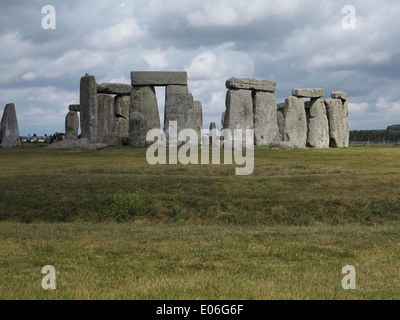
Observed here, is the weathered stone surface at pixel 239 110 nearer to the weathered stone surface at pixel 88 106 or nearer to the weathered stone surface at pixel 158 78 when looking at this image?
the weathered stone surface at pixel 158 78

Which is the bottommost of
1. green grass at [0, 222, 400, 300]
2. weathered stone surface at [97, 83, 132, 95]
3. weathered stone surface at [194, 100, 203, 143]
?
green grass at [0, 222, 400, 300]

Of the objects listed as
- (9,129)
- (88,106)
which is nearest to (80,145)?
(88,106)

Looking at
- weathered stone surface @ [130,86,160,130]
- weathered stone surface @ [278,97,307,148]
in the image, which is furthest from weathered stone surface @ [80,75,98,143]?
weathered stone surface @ [278,97,307,148]

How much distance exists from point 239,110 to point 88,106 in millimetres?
10200

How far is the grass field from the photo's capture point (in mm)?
7375

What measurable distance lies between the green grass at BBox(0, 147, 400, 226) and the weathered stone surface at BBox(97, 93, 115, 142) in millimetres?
Answer: 21331

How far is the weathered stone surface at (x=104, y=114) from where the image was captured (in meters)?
43.0

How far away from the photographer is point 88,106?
3472cm

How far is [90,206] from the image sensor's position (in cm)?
1574

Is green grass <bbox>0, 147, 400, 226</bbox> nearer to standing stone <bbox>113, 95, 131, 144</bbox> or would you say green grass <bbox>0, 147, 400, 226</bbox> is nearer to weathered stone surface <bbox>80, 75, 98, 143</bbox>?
weathered stone surface <bbox>80, 75, 98, 143</bbox>

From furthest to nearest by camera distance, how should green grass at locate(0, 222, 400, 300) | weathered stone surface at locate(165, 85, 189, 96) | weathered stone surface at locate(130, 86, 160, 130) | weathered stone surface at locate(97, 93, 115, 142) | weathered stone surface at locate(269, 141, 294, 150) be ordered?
weathered stone surface at locate(97, 93, 115, 142), weathered stone surface at locate(130, 86, 160, 130), weathered stone surface at locate(165, 85, 189, 96), weathered stone surface at locate(269, 141, 294, 150), green grass at locate(0, 222, 400, 300)

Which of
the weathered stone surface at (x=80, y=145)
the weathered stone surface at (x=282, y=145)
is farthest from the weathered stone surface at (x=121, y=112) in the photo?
the weathered stone surface at (x=282, y=145)

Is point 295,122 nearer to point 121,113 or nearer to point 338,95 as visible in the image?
point 338,95
